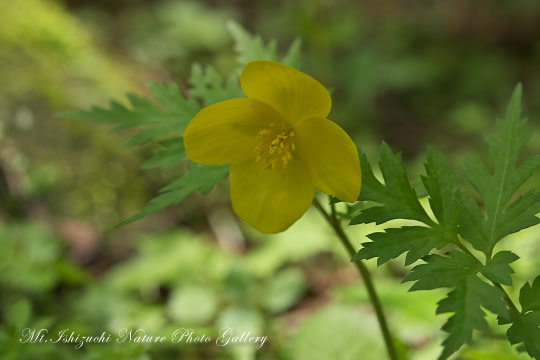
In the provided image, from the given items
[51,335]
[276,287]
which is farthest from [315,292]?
[51,335]

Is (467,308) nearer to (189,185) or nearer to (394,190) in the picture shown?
(394,190)

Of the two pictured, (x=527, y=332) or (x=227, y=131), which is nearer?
(x=527, y=332)

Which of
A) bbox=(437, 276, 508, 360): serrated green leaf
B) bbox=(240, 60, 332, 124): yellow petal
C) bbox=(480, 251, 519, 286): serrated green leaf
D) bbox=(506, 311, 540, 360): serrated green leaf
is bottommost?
bbox=(506, 311, 540, 360): serrated green leaf

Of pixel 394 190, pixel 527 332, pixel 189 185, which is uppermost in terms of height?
pixel 189 185

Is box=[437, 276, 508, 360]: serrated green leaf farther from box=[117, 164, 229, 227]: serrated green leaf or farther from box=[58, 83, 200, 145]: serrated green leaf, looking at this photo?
box=[58, 83, 200, 145]: serrated green leaf

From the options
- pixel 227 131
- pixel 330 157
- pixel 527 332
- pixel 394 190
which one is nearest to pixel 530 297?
pixel 527 332

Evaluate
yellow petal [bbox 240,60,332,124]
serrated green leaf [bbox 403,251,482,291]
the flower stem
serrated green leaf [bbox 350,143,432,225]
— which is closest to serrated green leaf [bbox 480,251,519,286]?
serrated green leaf [bbox 403,251,482,291]

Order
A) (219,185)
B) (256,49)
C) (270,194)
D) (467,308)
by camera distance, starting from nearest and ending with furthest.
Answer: (467,308) < (270,194) < (256,49) < (219,185)

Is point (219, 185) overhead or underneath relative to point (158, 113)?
overhead
